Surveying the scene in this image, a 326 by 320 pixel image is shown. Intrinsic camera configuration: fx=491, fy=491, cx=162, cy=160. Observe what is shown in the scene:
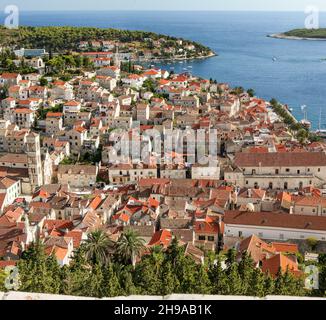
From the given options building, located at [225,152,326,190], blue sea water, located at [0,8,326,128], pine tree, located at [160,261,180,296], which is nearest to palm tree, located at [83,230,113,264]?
pine tree, located at [160,261,180,296]

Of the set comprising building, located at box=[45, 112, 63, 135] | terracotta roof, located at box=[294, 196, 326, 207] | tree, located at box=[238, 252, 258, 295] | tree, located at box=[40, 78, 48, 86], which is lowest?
terracotta roof, located at box=[294, 196, 326, 207]

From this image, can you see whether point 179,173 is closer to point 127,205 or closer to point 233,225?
point 127,205

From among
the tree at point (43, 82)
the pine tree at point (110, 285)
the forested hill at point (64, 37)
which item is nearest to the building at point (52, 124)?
the tree at point (43, 82)

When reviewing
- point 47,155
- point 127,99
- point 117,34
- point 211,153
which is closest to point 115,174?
point 47,155

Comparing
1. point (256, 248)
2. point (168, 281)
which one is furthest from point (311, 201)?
point (168, 281)

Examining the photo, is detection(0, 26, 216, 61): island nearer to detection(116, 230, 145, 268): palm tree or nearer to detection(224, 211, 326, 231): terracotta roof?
detection(224, 211, 326, 231): terracotta roof
